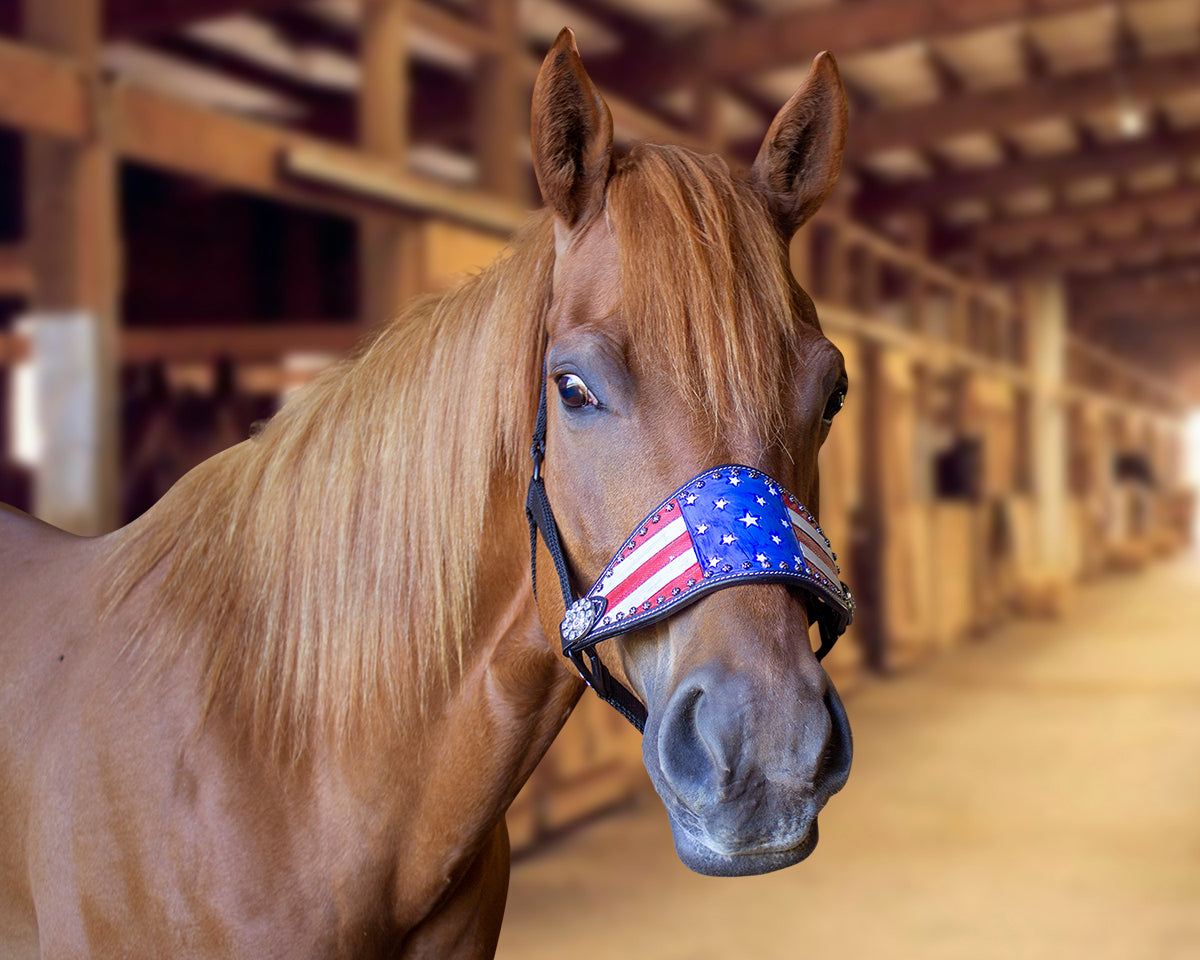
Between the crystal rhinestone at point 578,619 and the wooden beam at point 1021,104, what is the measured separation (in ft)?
17.4

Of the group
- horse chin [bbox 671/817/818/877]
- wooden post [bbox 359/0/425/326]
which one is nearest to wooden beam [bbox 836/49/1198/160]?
wooden post [bbox 359/0/425/326]

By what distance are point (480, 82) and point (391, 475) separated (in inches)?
121

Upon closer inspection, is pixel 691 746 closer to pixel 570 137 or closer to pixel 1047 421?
pixel 570 137

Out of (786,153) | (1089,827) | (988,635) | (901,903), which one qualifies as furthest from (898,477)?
(786,153)

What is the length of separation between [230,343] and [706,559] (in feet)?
16.6

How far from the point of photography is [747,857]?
889 millimetres

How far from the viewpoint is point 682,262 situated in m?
1.00

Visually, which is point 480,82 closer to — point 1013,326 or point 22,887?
point 22,887

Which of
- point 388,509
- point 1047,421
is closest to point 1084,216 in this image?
point 1047,421

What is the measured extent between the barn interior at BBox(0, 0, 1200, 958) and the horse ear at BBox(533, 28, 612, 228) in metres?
1.63

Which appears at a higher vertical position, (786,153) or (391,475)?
(786,153)

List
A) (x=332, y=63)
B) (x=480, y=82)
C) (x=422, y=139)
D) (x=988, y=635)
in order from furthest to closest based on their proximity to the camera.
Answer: (x=988, y=635) → (x=422, y=139) → (x=332, y=63) → (x=480, y=82)

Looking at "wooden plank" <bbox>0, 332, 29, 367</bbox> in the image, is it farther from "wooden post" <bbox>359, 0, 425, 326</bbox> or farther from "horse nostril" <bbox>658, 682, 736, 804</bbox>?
"horse nostril" <bbox>658, 682, 736, 804</bbox>

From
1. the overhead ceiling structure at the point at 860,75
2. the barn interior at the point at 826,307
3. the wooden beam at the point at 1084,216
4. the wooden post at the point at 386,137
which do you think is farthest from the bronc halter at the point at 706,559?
the wooden beam at the point at 1084,216
